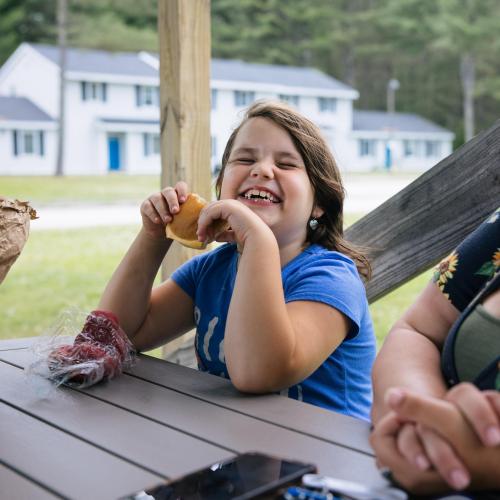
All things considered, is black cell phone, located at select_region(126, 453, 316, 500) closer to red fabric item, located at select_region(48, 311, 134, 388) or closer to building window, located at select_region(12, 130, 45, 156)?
red fabric item, located at select_region(48, 311, 134, 388)

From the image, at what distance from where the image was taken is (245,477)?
87 centimetres

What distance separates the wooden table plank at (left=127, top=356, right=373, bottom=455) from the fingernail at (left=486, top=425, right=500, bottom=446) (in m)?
0.20

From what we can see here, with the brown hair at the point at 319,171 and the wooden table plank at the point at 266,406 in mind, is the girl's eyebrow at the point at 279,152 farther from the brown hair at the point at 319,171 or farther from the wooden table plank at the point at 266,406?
the wooden table plank at the point at 266,406

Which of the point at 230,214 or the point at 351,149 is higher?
the point at 230,214

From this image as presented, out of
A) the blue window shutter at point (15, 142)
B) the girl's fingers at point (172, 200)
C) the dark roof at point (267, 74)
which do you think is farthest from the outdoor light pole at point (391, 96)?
the girl's fingers at point (172, 200)

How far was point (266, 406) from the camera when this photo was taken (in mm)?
1230

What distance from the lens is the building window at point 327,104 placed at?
35472 mm

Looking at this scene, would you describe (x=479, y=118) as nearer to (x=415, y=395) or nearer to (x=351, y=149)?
(x=351, y=149)

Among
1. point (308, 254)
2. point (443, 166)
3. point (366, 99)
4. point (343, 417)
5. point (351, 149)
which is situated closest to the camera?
point (343, 417)

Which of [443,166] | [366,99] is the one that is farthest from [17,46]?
[443,166]

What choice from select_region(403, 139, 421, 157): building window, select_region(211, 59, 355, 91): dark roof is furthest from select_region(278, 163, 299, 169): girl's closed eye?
select_region(403, 139, 421, 157): building window

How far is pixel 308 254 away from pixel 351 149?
1436 inches

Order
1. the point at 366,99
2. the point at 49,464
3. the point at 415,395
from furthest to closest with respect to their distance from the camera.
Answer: the point at 366,99
the point at 49,464
the point at 415,395

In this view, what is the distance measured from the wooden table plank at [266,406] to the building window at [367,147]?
1456 inches
